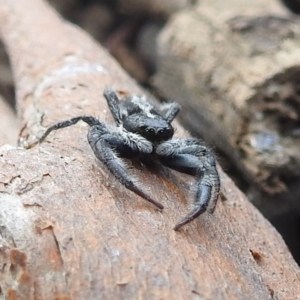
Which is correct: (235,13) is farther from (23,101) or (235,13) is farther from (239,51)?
(23,101)

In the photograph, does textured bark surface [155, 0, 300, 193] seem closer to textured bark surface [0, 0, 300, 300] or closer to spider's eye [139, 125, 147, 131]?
textured bark surface [0, 0, 300, 300]

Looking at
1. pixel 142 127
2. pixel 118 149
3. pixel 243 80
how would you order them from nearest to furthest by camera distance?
1. pixel 118 149
2. pixel 142 127
3. pixel 243 80

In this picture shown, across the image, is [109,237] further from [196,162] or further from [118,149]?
[196,162]

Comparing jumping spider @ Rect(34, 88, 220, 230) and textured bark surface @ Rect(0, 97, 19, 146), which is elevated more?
jumping spider @ Rect(34, 88, 220, 230)

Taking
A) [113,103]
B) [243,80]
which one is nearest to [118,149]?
[113,103]

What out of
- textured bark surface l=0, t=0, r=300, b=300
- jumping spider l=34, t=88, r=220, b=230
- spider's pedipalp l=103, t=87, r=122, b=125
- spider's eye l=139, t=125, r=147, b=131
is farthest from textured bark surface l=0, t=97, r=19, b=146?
spider's eye l=139, t=125, r=147, b=131

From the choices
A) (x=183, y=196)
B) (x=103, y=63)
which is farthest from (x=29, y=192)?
(x=103, y=63)

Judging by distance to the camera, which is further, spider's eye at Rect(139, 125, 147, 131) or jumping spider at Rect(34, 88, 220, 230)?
spider's eye at Rect(139, 125, 147, 131)

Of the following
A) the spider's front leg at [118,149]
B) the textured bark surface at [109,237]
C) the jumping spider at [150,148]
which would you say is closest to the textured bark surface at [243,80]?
the textured bark surface at [109,237]
